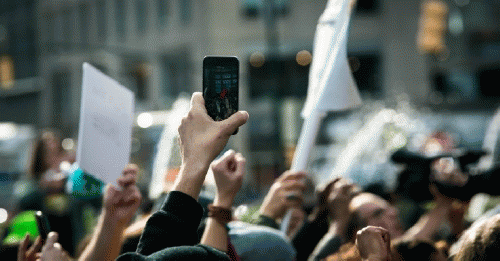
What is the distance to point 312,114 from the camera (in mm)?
3592

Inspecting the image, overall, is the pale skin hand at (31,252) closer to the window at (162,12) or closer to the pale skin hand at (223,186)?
the pale skin hand at (223,186)

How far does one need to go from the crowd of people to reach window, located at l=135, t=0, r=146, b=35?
3254 centimetres

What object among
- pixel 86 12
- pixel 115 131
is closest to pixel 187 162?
pixel 115 131

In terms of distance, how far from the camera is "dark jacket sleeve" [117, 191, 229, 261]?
214cm

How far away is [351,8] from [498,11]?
31.2m

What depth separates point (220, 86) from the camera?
2.33 m

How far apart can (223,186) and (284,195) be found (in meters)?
1.06

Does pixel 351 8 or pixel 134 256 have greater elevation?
pixel 351 8

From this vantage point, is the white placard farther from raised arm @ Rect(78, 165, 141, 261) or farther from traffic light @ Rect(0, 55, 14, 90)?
traffic light @ Rect(0, 55, 14, 90)

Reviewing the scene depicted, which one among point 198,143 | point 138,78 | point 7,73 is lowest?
point 7,73

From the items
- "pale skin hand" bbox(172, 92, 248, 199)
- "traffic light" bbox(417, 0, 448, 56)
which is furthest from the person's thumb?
"traffic light" bbox(417, 0, 448, 56)

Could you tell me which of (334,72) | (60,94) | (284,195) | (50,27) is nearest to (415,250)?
(284,195)

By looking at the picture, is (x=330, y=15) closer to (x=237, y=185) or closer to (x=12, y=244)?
(x=237, y=185)

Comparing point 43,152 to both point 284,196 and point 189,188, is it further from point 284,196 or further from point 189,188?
point 189,188
